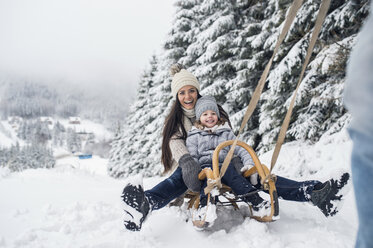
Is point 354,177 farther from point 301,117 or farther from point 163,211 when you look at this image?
point 301,117

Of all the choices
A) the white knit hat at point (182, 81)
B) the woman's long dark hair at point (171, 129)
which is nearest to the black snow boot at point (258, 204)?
the woman's long dark hair at point (171, 129)

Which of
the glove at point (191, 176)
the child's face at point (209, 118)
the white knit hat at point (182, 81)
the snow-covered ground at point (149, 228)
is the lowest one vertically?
the snow-covered ground at point (149, 228)

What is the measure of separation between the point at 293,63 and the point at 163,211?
4558 mm

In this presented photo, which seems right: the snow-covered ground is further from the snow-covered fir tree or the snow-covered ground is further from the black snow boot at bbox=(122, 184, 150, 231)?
the snow-covered fir tree

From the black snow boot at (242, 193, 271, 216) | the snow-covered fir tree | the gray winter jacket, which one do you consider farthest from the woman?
the snow-covered fir tree

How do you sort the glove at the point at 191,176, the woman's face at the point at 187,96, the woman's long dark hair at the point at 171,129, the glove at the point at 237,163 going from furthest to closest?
the woman's face at the point at 187,96, the woman's long dark hair at the point at 171,129, the glove at the point at 237,163, the glove at the point at 191,176

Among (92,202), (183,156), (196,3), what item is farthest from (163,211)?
(196,3)

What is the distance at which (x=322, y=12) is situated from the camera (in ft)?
4.39

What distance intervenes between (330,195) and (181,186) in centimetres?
138

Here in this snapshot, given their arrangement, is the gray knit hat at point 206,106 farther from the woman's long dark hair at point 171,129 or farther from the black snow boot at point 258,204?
the black snow boot at point 258,204

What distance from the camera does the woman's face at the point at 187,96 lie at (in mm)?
3445

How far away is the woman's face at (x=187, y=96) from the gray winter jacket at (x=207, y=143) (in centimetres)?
54

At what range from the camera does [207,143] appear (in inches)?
113

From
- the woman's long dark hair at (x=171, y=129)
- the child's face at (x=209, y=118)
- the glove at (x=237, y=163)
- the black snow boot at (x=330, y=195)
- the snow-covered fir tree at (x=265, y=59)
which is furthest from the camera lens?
the snow-covered fir tree at (x=265, y=59)
